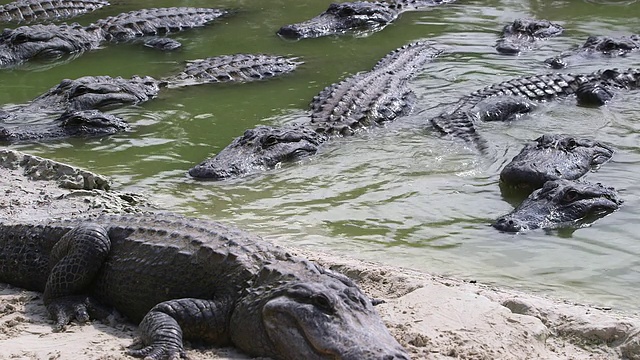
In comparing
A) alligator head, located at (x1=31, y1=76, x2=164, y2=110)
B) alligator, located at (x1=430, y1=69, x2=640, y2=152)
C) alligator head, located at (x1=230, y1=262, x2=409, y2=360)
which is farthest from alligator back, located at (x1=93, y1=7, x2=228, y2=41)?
alligator head, located at (x1=230, y1=262, x2=409, y2=360)

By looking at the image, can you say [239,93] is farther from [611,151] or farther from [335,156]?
[611,151]

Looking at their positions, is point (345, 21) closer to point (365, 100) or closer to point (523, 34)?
point (523, 34)

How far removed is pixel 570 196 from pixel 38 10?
518 inches

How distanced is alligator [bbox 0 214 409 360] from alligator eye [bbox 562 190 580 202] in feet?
10.1

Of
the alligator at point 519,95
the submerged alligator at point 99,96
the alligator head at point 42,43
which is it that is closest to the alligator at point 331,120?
the alligator at point 519,95

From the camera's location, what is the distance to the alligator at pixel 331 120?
9258 millimetres

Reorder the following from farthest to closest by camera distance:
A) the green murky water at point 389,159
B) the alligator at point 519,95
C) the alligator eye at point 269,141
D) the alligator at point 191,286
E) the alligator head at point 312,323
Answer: the alligator at point 519,95
the alligator eye at point 269,141
the green murky water at point 389,159
the alligator at point 191,286
the alligator head at point 312,323

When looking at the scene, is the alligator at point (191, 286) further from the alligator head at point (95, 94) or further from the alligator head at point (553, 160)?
the alligator head at point (95, 94)

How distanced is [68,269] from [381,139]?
5.49 meters

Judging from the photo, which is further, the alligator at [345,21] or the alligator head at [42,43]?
the alligator at [345,21]

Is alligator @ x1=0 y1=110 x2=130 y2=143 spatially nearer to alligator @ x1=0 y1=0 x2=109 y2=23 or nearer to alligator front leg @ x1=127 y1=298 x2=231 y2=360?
alligator front leg @ x1=127 y1=298 x2=231 y2=360

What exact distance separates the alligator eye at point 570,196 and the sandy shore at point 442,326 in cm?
210

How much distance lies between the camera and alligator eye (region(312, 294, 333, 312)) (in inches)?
172

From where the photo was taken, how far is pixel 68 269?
521cm
